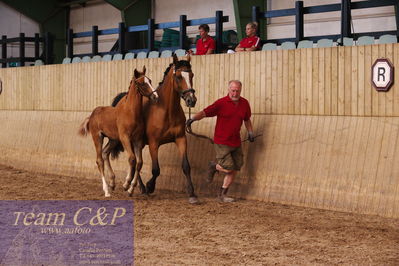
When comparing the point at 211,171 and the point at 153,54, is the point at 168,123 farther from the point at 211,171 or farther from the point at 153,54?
the point at 153,54

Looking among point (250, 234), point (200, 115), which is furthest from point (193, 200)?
point (250, 234)

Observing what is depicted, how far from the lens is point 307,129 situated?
882cm

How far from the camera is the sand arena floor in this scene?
18.6ft

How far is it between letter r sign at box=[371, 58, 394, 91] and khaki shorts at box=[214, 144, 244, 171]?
2.15 meters

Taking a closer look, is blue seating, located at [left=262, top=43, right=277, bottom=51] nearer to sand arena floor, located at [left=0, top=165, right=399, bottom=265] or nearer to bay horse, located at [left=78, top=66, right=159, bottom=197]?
bay horse, located at [left=78, top=66, right=159, bottom=197]

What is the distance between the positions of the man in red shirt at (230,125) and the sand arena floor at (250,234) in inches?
24.3

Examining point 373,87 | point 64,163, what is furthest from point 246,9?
point 373,87

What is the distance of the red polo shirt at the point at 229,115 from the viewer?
28.9ft

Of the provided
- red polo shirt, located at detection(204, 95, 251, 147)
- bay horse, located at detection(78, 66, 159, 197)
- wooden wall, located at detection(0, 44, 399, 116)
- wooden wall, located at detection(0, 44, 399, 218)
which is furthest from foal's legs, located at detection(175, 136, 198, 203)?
wooden wall, located at detection(0, 44, 399, 116)

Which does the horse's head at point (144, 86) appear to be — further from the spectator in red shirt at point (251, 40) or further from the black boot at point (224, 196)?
the spectator in red shirt at point (251, 40)

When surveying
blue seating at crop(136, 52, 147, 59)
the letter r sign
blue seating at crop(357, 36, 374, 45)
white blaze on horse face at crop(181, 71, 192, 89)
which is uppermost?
blue seating at crop(357, 36, 374, 45)

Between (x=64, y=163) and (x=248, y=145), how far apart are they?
196 inches

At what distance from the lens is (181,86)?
869 cm

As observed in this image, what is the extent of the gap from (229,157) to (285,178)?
864 mm
